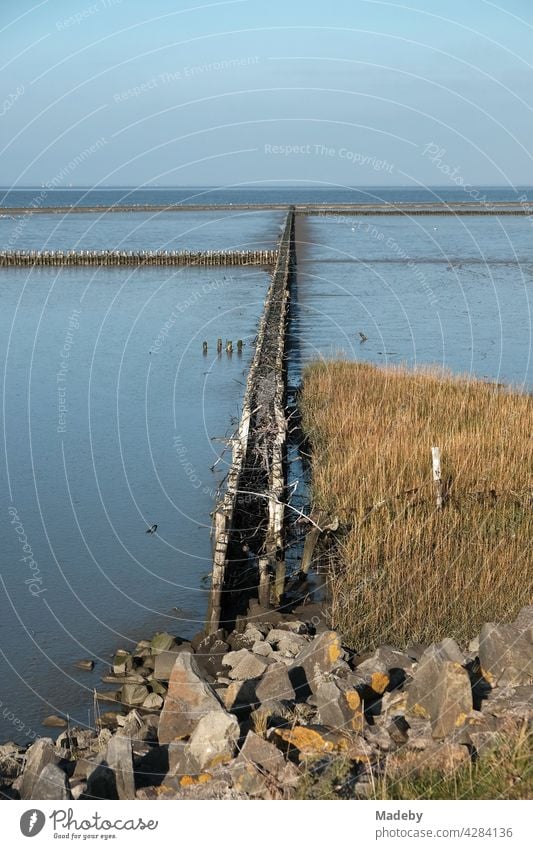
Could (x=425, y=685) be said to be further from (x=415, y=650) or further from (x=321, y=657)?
(x=415, y=650)

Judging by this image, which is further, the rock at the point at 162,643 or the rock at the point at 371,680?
the rock at the point at 162,643

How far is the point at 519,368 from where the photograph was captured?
24.9 metres

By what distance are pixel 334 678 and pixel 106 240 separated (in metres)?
65.0

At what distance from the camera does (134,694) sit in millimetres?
9328

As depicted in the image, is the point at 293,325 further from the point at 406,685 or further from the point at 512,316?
the point at 406,685

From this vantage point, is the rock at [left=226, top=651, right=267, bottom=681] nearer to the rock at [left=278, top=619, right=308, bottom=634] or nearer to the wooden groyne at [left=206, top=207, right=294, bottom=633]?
the rock at [left=278, top=619, right=308, bottom=634]

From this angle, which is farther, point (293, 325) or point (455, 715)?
point (293, 325)

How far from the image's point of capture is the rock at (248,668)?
9.30m

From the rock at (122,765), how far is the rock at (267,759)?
70 cm

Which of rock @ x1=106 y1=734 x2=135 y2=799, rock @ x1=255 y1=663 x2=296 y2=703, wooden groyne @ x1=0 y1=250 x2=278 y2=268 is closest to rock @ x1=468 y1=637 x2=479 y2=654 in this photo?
rock @ x1=255 y1=663 x2=296 y2=703

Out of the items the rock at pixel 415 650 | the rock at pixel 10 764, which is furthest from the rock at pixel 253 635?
the rock at pixel 10 764

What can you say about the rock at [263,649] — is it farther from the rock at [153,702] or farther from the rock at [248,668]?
the rock at [153,702]

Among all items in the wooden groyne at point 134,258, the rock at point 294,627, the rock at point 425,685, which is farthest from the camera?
the wooden groyne at point 134,258
